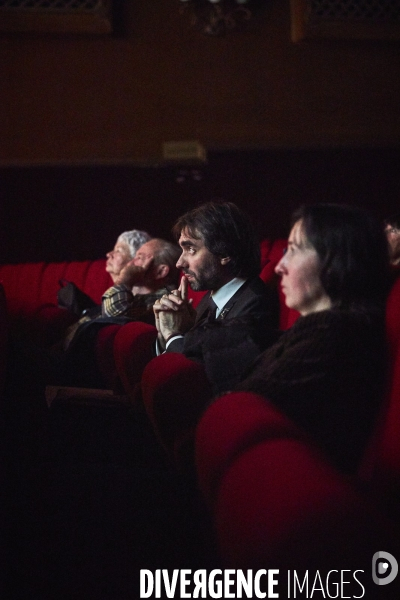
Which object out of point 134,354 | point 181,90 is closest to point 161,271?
point 134,354

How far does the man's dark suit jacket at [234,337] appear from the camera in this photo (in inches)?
14.5

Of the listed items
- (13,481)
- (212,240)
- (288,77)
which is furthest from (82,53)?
(13,481)

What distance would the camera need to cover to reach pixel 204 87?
4.54 feet

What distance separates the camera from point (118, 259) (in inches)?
34.2

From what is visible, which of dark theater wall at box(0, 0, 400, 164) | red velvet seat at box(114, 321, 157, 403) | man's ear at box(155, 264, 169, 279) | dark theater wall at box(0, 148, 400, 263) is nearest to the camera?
red velvet seat at box(114, 321, 157, 403)

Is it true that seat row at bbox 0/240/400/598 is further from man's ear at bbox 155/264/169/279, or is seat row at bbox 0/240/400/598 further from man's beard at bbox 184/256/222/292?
man's ear at bbox 155/264/169/279

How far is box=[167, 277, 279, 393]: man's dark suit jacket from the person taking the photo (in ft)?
1.21

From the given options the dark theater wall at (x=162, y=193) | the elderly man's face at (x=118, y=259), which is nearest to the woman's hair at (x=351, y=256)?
the elderly man's face at (x=118, y=259)

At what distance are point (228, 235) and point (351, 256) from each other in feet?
0.71

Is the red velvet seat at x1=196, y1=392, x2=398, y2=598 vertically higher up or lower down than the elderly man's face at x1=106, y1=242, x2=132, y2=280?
higher up

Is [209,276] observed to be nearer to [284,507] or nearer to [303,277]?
[303,277]

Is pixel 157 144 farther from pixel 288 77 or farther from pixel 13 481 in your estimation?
pixel 13 481

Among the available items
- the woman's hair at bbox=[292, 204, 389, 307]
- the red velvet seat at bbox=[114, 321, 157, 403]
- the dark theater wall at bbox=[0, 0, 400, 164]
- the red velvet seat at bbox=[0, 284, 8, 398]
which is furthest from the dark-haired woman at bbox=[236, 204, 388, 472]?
the dark theater wall at bbox=[0, 0, 400, 164]

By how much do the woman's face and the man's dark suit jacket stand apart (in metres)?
0.07
